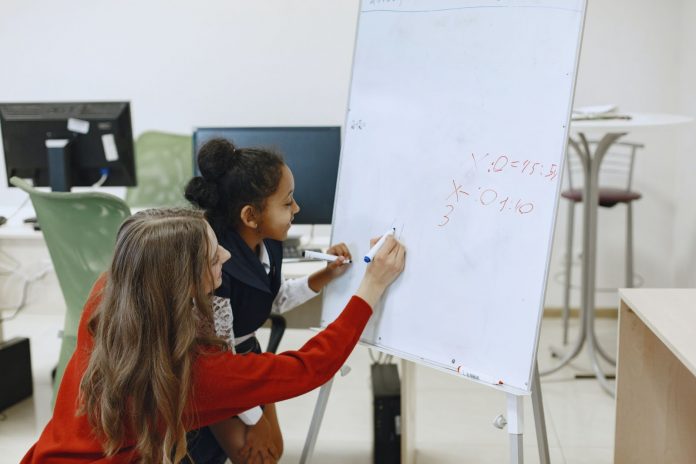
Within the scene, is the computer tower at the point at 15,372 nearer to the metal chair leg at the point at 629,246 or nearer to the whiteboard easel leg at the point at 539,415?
the whiteboard easel leg at the point at 539,415

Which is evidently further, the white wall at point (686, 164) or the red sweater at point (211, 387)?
the white wall at point (686, 164)

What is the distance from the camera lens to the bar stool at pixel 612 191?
3078mm

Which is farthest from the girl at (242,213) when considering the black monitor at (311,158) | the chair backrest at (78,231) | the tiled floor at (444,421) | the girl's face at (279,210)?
the tiled floor at (444,421)

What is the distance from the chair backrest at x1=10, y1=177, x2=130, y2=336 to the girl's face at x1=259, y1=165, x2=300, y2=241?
0.61 meters

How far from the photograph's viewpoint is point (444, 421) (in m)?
2.65

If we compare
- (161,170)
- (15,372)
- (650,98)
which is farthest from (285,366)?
(650,98)

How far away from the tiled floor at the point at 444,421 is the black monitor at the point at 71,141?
893 mm

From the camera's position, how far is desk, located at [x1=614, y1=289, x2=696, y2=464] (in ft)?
5.76

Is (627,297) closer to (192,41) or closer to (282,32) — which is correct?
(282,32)

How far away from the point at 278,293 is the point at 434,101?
660 millimetres

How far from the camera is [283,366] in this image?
1.43 meters

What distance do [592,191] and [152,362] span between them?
2016 millimetres

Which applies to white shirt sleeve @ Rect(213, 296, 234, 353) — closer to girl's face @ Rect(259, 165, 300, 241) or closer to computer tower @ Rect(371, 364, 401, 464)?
girl's face @ Rect(259, 165, 300, 241)

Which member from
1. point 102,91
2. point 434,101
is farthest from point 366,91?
point 102,91
